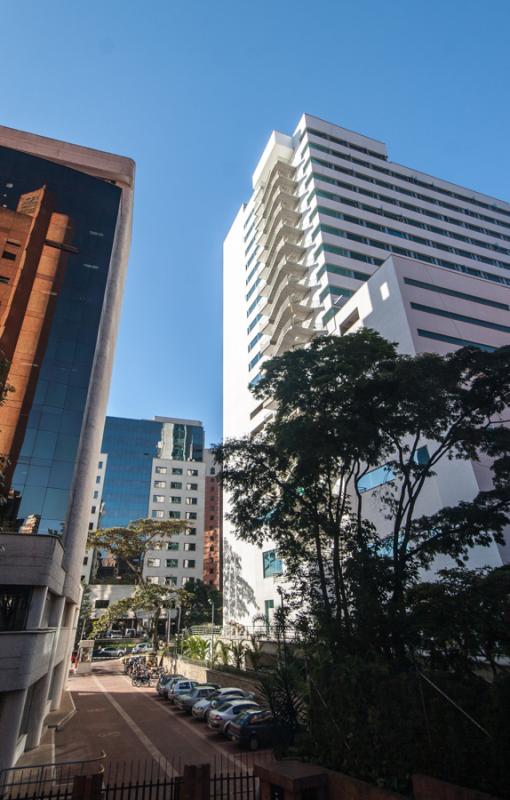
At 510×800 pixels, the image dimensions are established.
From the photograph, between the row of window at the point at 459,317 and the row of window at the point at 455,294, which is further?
the row of window at the point at 455,294

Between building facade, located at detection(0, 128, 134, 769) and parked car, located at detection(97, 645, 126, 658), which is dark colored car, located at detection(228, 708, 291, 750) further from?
parked car, located at detection(97, 645, 126, 658)

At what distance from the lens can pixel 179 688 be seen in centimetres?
2555

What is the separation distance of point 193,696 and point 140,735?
17.3 feet

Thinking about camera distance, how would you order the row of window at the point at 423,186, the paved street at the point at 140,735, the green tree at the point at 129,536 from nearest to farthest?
the paved street at the point at 140,735
the green tree at the point at 129,536
the row of window at the point at 423,186

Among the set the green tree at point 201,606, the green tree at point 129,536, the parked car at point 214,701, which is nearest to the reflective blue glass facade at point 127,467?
the green tree at point 201,606

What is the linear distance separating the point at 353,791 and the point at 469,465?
17.6 m

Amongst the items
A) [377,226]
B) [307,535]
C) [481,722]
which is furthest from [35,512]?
[377,226]

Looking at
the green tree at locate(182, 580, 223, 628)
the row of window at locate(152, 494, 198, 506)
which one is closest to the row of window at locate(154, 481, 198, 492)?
the row of window at locate(152, 494, 198, 506)

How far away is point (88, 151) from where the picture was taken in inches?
1783

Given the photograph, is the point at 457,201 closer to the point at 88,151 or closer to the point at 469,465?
the point at 88,151

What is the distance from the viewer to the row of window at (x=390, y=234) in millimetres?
48744

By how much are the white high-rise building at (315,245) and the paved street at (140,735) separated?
53.4 ft

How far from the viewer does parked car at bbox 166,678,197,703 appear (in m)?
25.2

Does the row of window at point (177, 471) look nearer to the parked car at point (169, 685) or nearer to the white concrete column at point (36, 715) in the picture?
the parked car at point (169, 685)
